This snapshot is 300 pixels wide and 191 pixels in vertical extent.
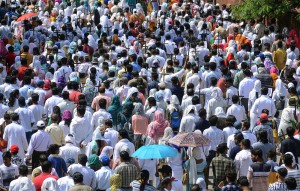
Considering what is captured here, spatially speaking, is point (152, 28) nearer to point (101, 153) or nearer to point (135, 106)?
point (135, 106)

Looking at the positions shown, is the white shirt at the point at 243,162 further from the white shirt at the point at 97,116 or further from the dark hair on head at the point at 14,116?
the dark hair on head at the point at 14,116

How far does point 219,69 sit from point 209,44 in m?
6.20

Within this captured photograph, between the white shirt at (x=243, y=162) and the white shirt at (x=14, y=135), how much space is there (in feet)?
13.8

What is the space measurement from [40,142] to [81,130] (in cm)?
112

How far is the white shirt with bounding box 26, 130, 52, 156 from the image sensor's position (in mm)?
21984

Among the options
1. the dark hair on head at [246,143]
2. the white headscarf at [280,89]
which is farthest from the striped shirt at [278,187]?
the white headscarf at [280,89]

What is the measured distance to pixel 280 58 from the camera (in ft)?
101

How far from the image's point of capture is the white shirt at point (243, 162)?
2062cm

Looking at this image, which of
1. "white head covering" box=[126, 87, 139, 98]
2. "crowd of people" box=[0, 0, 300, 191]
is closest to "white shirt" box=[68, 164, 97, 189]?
"crowd of people" box=[0, 0, 300, 191]

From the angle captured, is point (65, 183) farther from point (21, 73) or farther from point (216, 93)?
point (21, 73)

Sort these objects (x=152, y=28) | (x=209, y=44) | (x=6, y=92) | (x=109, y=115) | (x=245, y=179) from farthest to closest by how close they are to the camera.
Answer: (x=152, y=28) → (x=209, y=44) → (x=6, y=92) → (x=109, y=115) → (x=245, y=179)

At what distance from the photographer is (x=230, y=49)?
102ft

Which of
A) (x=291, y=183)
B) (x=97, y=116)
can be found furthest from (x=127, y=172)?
(x=97, y=116)

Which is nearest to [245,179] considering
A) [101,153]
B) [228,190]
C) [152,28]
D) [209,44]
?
[228,190]
